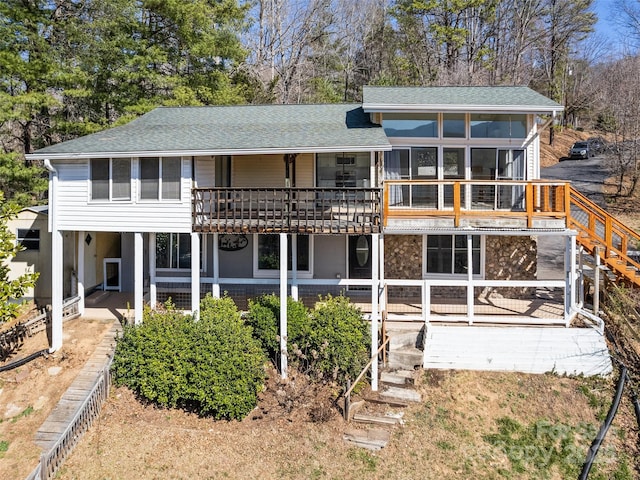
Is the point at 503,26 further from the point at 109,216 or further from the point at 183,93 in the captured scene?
the point at 109,216

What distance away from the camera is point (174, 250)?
48.3 ft

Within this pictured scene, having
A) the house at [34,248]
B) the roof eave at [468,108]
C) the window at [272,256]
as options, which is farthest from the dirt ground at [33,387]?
the roof eave at [468,108]

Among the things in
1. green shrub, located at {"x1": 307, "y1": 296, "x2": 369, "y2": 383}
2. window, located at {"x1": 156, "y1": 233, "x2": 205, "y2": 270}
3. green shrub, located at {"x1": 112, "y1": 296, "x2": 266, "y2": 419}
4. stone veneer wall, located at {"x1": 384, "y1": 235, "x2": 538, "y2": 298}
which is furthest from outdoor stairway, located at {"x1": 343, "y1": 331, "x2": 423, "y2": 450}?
window, located at {"x1": 156, "y1": 233, "x2": 205, "y2": 270}

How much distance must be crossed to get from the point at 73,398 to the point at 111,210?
4.86m

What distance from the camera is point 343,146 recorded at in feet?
35.1

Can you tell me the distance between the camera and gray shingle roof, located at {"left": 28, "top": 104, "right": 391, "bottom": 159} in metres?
11.0

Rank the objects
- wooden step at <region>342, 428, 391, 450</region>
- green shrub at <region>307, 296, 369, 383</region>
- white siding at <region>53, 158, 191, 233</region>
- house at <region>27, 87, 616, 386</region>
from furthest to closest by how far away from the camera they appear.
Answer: white siding at <region>53, 158, 191, 233</region> < house at <region>27, 87, 616, 386</region> < green shrub at <region>307, 296, 369, 383</region> < wooden step at <region>342, 428, 391, 450</region>

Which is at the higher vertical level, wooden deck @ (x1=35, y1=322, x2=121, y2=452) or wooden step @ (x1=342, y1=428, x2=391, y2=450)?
wooden deck @ (x1=35, y1=322, x2=121, y2=452)

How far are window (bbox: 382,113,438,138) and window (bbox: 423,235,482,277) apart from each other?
333 cm

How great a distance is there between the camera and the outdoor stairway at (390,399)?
29.6 ft

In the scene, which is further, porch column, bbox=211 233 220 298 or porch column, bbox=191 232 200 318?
porch column, bbox=211 233 220 298

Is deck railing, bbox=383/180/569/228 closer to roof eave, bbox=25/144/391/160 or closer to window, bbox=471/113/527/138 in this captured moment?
window, bbox=471/113/527/138

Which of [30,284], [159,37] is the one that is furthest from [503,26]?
[30,284]

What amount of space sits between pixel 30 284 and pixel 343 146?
865cm
